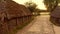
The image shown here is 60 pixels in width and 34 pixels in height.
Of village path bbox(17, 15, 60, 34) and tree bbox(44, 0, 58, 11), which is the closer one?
village path bbox(17, 15, 60, 34)

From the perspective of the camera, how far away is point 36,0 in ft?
28.9

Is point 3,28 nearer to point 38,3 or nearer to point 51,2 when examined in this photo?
point 51,2

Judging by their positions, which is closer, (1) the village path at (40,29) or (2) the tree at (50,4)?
(1) the village path at (40,29)

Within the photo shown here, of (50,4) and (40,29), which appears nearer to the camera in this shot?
(40,29)

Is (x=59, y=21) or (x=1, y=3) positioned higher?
(x=1, y=3)

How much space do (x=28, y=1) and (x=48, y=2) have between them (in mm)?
920

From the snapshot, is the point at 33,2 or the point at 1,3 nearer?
the point at 1,3

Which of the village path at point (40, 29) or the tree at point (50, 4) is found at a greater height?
the tree at point (50, 4)

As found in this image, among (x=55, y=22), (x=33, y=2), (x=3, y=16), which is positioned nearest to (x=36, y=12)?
(x=33, y=2)

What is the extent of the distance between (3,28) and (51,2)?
5.70 meters

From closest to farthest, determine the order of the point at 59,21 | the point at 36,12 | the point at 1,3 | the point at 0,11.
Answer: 1. the point at 0,11
2. the point at 1,3
3. the point at 59,21
4. the point at 36,12

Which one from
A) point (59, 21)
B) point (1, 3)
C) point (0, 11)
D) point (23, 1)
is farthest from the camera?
point (23, 1)

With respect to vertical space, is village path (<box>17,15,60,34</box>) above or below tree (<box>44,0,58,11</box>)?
below

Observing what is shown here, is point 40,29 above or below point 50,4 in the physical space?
below
